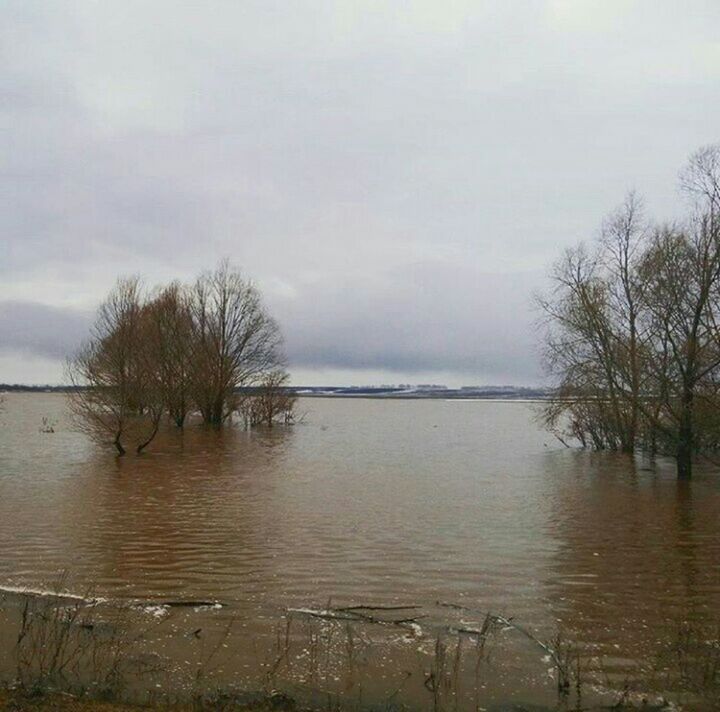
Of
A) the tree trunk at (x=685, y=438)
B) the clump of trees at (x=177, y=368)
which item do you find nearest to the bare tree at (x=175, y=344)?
the clump of trees at (x=177, y=368)

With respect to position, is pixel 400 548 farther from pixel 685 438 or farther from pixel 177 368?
pixel 177 368

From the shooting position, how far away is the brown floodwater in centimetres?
802

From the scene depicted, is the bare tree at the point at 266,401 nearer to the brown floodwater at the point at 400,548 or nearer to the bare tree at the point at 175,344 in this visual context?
the bare tree at the point at 175,344

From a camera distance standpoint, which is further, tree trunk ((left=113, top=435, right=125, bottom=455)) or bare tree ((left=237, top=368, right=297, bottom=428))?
bare tree ((left=237, top=368, right=297, bottom=428))

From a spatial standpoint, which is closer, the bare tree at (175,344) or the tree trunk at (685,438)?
the tree trunk at (685,438)

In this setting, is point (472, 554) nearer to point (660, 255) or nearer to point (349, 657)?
point (349, 657)

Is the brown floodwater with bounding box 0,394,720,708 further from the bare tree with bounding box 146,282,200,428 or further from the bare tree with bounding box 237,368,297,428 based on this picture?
the bare tree with bounding box 237,368,297,428

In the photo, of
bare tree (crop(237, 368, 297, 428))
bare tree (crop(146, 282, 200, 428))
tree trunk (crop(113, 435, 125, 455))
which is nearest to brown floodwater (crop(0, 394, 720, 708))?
tree trunk (crop(113, 435, 125, 455))

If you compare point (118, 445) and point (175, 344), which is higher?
point (175, 344)

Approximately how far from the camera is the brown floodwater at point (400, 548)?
8.02 metres

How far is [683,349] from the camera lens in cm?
2386

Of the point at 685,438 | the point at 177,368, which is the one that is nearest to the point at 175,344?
the point at 177,368

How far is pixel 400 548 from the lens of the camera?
12.7m

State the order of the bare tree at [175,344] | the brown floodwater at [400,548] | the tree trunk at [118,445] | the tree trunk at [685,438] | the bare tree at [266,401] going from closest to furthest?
the brown floodwater at [400,548] → the tree trunk at [685,438] → the tree trunk at [118,445] → the bare tree at [175,344] → the bare tree at [266,401]
